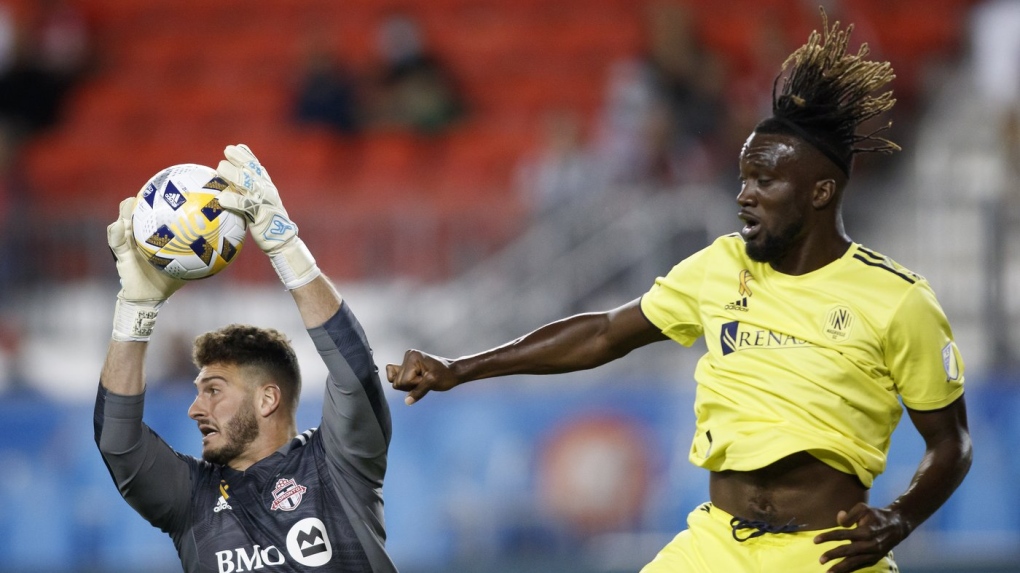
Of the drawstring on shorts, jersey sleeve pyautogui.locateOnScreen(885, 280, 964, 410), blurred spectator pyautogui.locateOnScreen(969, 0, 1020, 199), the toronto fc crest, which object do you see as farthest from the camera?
blurred spectator pyautogui.locateOnScreen(969, 0, 1020, 199)

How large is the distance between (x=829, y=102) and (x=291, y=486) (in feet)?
7.26

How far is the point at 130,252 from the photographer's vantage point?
4594 millimetres

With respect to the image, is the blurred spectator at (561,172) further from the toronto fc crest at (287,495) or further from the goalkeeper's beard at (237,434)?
the toronto fc crest at (287,495)

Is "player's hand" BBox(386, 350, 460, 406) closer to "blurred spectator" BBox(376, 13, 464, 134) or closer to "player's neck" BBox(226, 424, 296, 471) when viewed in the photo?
"player's neck" BBox(226, 424, 296, 471)

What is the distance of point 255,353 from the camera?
4777 millimetres

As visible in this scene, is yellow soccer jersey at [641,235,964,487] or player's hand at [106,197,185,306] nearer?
yellow soccer jersey at [641,235,964,487]

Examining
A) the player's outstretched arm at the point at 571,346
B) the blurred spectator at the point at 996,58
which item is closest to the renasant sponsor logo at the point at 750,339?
the player's outstretched arm at the point at 571,346

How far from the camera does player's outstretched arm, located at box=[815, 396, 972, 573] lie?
3.85 metres

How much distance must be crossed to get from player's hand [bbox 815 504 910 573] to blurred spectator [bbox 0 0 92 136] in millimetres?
10506

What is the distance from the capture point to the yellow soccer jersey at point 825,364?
4.12 metres

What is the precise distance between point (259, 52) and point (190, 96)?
89 centimetres

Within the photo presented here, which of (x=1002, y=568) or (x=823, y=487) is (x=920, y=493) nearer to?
(x=823, y=487)

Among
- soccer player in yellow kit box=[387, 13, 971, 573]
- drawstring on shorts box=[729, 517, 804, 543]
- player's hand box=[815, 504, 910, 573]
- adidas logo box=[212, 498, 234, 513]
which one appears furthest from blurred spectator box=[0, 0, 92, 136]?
player's hand box=[815, 504, 910, 573]

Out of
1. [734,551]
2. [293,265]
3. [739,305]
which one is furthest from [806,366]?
[293,265]
